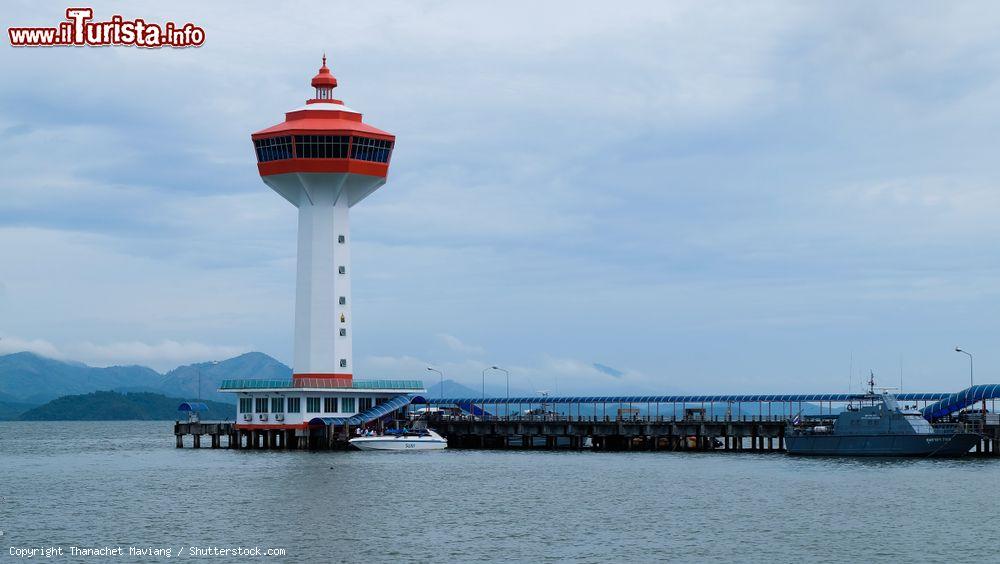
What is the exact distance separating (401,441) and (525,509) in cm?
5803

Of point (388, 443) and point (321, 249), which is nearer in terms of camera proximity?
point (388, 443)

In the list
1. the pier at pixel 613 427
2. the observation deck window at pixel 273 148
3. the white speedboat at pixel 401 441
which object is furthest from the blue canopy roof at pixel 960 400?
the observation deck window at pixel 273 148

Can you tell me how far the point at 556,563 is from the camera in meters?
60.8

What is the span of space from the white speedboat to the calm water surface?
13540 mm

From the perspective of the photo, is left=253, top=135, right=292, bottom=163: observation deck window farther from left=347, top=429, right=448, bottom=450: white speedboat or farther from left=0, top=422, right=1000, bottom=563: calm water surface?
left=0, top=422, right=1000, bottom=563: calm water surface

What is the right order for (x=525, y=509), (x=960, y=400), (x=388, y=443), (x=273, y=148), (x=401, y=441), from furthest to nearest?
(x=273, y=148) → (x=401, y=441) → (x=388, y=443) → (x=960, y=400) → (x=525, y=509)

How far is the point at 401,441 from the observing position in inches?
5438

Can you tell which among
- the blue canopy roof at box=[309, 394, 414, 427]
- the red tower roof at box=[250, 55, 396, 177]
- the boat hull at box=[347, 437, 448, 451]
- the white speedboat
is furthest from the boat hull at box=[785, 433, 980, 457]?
the red tower roof at box=[250, 55, 396, 177]

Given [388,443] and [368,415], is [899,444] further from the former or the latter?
[368,415]

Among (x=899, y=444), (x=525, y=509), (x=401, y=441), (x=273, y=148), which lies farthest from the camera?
(x=273, y=148)

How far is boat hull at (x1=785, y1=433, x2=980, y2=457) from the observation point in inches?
4596

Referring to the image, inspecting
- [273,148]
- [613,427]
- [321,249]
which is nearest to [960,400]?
[613,427]

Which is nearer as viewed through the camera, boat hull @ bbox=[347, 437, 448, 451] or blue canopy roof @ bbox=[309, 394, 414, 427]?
boat hull @ bbox=[347, 437, 448, 451]

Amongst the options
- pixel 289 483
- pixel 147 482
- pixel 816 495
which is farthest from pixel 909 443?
pixel 147 482
